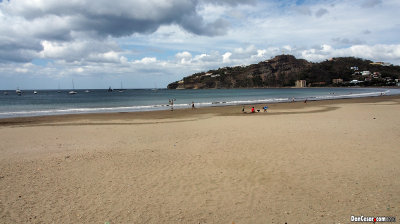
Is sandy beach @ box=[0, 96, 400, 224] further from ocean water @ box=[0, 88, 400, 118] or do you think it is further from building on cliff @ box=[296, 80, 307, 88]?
building on cliff @ box=[296, 80, 307, 88]

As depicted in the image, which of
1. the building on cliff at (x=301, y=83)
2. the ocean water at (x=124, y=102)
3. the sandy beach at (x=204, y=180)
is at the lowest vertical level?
the sandy beach at (x=204, y=180)

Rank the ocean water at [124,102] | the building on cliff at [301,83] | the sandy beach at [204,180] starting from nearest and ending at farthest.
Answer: the sandy beach at [204,180]
the ocean water at [124,102]
the building on cliff at [301,83]

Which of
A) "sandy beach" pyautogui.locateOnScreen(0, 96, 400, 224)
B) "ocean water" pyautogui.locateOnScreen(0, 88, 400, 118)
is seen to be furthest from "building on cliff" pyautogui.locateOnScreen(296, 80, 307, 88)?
"sandy beach" pyautogui.locateOnScreen(0, 96, 400, 224)

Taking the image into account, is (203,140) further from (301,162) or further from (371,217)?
(371,217)

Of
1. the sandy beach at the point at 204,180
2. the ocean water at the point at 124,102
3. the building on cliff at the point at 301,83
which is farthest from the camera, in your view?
the building on cliff at the point at 301,83

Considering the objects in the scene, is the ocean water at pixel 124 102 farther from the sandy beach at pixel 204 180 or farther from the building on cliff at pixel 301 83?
the building on cliff at pixel 301 83

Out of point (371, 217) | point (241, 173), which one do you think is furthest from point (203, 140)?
point (371, 217)

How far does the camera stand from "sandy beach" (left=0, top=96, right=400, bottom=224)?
494 cm

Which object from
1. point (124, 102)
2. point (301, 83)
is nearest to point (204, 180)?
point (124, 102)

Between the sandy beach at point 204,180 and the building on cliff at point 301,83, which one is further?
the building on cliff at point 301,83

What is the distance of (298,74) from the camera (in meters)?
197

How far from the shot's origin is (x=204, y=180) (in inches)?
262

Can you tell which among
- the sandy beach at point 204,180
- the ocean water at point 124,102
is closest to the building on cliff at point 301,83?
the ocean water at point 124,102

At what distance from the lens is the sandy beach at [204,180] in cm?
494
